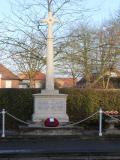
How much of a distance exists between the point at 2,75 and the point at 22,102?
6599 cm

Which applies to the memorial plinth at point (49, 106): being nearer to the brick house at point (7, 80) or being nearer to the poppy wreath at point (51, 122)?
the poppy wreath at point (51, 122)

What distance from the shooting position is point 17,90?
25.2 m

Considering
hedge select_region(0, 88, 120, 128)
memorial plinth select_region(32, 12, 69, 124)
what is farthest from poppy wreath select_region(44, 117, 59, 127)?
hedge select_region(0, 88, 120, 128)

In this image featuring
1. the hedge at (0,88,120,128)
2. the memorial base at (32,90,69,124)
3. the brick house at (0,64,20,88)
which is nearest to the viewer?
the memorial base at (32,90,69,124)

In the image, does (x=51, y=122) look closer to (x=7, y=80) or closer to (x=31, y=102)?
(x=31, y=102)

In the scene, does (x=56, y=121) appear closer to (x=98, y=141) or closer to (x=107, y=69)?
(x=98, y=141)

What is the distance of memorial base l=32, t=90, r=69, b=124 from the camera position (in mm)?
22469

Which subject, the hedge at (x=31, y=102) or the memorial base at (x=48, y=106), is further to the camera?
the hedge at (x=31, y=102)

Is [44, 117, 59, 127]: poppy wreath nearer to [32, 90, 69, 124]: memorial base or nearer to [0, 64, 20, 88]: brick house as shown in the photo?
[32, 90, 69, 124]: memorial base

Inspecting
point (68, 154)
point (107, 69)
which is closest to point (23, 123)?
point (68, 154)

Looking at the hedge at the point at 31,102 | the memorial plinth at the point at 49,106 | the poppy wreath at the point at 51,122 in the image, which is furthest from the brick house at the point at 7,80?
the poppy wreath at the point at 51,122

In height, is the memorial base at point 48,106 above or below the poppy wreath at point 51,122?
above

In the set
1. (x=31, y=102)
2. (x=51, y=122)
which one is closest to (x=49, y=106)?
(x=51, y=122)

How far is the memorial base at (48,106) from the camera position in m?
22.5
